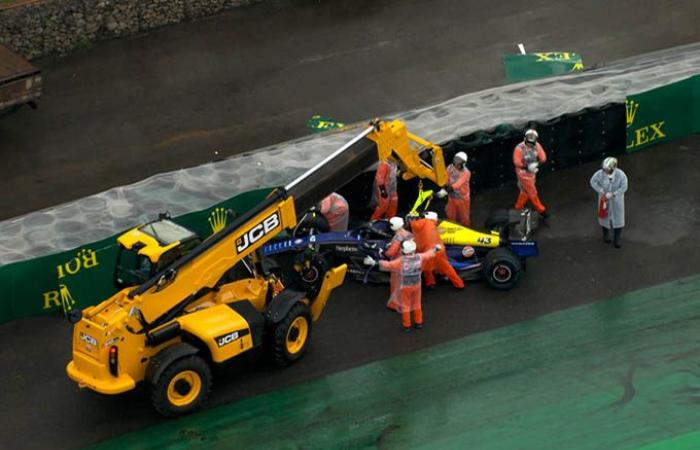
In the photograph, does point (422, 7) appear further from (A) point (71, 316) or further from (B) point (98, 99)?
(A) point (71, 316)

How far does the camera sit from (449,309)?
55.7ft

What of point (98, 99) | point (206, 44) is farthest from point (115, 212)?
point (206, 44)

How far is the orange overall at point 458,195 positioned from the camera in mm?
18156

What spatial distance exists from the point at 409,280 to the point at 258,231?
2.38 metres

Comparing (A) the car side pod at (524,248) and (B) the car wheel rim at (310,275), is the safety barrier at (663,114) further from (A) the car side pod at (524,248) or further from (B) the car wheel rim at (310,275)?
(B) the car wheel rim at (310,275)

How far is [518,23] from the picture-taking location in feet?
84.7

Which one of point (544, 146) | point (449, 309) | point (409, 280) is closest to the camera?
point (409, 280)

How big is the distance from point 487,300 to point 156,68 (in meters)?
10.9

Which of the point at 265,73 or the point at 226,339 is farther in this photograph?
the point at 265,73

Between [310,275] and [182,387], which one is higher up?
[310,275]

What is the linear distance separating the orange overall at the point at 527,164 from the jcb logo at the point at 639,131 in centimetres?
218

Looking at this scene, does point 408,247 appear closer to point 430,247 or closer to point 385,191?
point 430,247

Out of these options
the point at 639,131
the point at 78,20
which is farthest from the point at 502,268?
the point at 78,20

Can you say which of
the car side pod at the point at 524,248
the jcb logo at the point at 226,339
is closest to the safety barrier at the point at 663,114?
the car side pod at the point at 524,248
